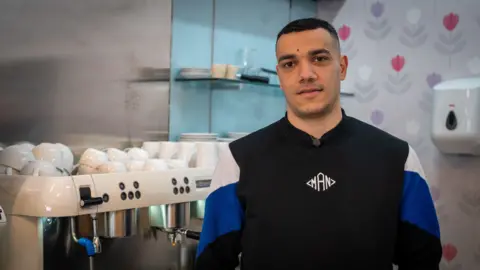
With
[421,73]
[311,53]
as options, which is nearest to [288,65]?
[311,53]

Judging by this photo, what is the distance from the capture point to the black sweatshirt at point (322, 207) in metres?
1.13

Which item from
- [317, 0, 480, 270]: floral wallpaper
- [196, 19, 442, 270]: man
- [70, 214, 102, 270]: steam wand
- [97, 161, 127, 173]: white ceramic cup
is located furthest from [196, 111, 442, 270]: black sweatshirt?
[317, 0, 480, 270]: floral wallpaper

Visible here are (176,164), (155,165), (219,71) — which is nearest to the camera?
(155,165)

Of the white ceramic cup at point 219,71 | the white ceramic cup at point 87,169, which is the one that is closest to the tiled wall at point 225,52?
the white ceramic cup at point 219,71

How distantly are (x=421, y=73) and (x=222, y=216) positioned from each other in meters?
1.86

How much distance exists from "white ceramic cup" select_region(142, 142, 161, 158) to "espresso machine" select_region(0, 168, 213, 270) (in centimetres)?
32

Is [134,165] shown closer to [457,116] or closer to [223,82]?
[223,82]

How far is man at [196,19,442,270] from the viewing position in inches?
44.7

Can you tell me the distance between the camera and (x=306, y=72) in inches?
45.5

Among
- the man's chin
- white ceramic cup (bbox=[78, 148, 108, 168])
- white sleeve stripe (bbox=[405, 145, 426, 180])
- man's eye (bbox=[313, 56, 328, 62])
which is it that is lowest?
white ceramic cup (bbox=[78, 148, 108, 168])

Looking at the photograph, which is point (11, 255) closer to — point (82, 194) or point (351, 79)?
point (82, 194)

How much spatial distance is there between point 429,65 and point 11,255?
2129mm

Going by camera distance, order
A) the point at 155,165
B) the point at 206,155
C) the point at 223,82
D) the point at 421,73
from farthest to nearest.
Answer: the point at 421,73, the point at 223,82, the point at 206,155, the point at 155,165

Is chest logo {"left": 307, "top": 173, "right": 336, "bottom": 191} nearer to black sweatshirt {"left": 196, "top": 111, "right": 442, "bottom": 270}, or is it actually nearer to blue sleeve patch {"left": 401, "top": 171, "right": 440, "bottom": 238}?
black sweatshirt {"left": 196, "top": 111, "right": 442, "bottom": 270}
